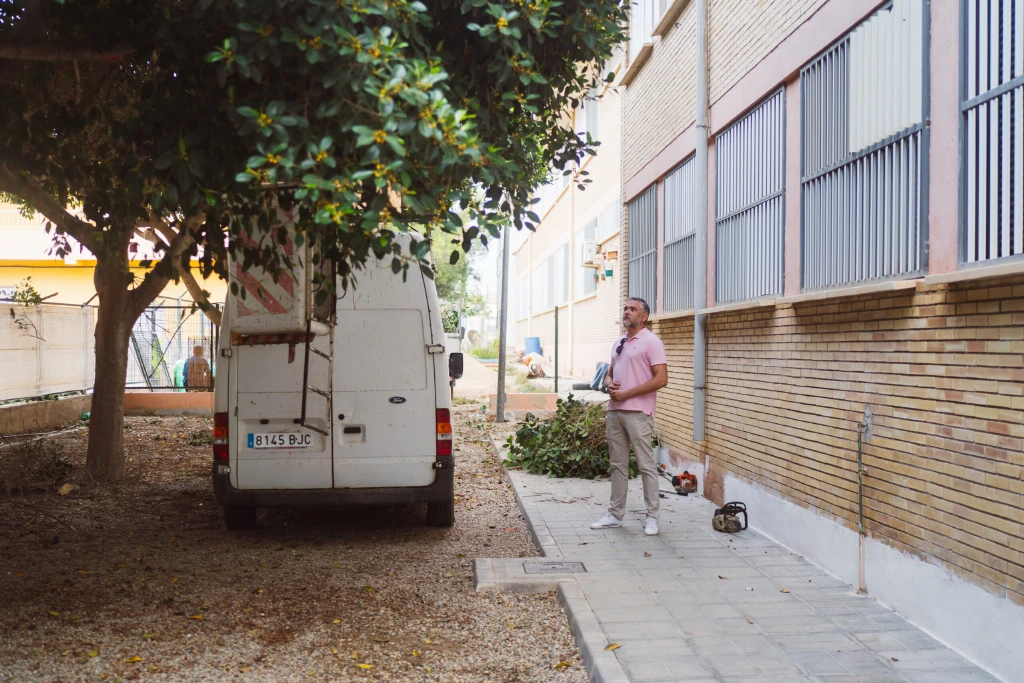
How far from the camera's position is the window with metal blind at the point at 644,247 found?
12.1 meters

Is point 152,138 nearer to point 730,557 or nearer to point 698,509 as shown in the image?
point 730,557

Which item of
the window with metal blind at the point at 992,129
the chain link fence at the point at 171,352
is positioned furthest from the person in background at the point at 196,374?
the window with metal blind at the point at 992,129

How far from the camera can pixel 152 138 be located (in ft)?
15.5

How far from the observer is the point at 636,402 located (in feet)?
25.4

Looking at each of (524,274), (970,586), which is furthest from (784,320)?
(524,274)

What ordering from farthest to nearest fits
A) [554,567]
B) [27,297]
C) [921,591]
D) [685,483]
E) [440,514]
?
1. [27,297]
2. [685,483]
3. [440,514]
4. [554,567]
5. [921,591]

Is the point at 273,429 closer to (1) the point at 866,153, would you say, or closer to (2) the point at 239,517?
(2) the point at 239,517

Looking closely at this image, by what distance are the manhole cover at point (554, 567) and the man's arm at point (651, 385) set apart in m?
1.57

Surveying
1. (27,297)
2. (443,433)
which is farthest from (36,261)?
(443,433)

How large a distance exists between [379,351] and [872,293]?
3.78 metres

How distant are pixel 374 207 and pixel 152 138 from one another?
1.56 metres

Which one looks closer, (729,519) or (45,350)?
(729,519)

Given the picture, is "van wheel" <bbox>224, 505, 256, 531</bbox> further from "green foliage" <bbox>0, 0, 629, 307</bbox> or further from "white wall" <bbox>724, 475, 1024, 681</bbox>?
"white wall" <bbox>724, 475, 1024, 681</bbox>

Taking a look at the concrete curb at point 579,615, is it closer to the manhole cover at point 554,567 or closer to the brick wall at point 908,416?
→ the manhole cover at point 554,567
